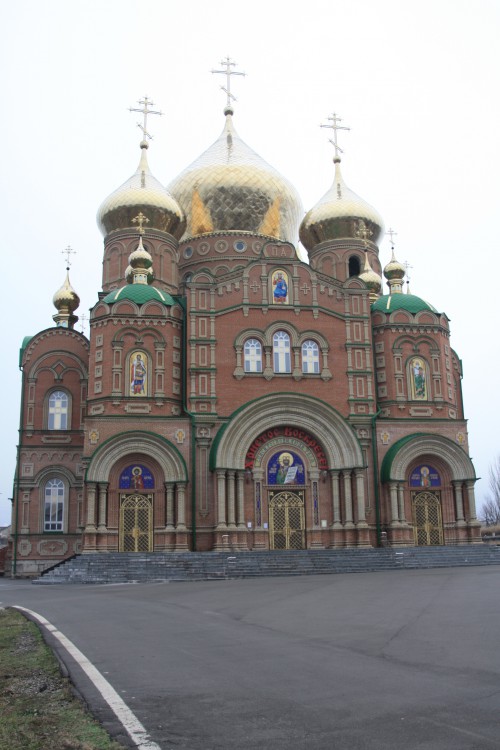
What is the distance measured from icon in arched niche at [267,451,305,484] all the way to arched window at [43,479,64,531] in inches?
366

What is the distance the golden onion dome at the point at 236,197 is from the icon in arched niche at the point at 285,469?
13.8 m

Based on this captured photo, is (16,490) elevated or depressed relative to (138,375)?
depressed

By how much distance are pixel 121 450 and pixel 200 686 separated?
24.3 m

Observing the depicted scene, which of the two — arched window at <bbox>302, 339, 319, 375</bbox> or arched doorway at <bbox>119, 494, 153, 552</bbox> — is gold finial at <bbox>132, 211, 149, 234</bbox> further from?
arched doorway at <bbox>119, 494, 153, 552</bbox>

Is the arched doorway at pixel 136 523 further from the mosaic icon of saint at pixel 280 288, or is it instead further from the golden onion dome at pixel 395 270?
the golden onion dome at pixel 395 270

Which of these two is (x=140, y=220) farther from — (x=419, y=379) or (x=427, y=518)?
(x=427, y=518)

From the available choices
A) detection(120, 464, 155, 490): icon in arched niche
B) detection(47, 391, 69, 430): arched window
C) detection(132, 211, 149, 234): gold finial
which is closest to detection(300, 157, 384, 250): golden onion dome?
detection(132, 211, 149, 234): gold finial

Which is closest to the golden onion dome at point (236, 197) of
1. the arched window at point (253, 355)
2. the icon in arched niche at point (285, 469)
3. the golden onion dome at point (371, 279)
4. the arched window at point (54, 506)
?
the golden onion dome at point (371, 279)

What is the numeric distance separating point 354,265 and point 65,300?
15.2 m

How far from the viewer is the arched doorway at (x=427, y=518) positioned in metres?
32.6

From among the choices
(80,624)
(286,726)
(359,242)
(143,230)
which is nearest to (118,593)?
(80,624)

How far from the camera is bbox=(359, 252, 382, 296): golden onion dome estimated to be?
1581 inches

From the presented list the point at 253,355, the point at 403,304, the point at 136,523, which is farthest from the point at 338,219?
the point at 136,523

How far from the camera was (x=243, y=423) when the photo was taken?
31391mm
